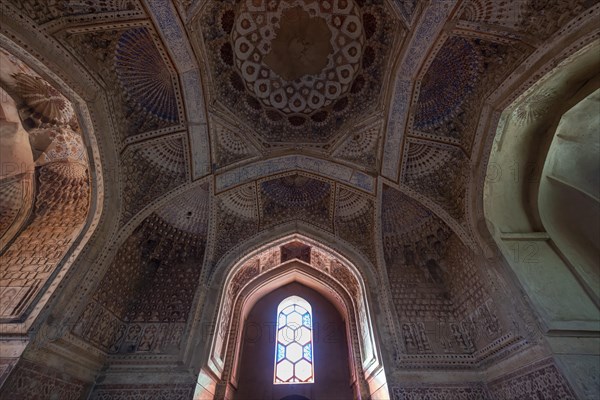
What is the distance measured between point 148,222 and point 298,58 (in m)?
4.42

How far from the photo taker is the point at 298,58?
18.0 ft

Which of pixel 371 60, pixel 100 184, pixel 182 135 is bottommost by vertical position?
pixel 100 184

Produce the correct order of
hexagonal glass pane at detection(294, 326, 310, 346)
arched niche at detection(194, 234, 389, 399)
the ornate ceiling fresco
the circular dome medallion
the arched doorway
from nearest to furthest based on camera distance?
the ornate ceiling fresco → arched niche at detection(194, 234, 389, 399) → the circular dome medallion → the arched doorway → hexagonal glass pane at detection(294, 326, 310, 346)

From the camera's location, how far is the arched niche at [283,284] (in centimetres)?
484

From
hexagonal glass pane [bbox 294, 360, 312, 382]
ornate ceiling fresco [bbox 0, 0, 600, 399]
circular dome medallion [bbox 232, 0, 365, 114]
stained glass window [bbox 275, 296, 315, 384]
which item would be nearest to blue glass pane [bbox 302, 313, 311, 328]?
stained glass window [bbox 275, 296, 315, 384]

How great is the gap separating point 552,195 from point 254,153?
562 cm

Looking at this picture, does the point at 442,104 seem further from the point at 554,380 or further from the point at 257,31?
the point at 554,380

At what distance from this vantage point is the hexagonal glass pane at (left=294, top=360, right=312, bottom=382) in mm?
6062

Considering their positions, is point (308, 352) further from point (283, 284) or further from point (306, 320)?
point (283, 284)

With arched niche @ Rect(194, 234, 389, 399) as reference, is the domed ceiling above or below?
above

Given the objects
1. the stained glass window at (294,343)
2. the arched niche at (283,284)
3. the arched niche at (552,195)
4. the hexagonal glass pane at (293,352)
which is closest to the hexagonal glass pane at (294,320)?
the stained glass window at (294,343)

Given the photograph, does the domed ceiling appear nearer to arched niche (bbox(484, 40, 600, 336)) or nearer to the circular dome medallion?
the circular dome medallion

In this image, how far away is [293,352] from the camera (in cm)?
643

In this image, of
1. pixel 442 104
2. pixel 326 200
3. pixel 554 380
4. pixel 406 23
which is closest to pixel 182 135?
pixel 326 200
